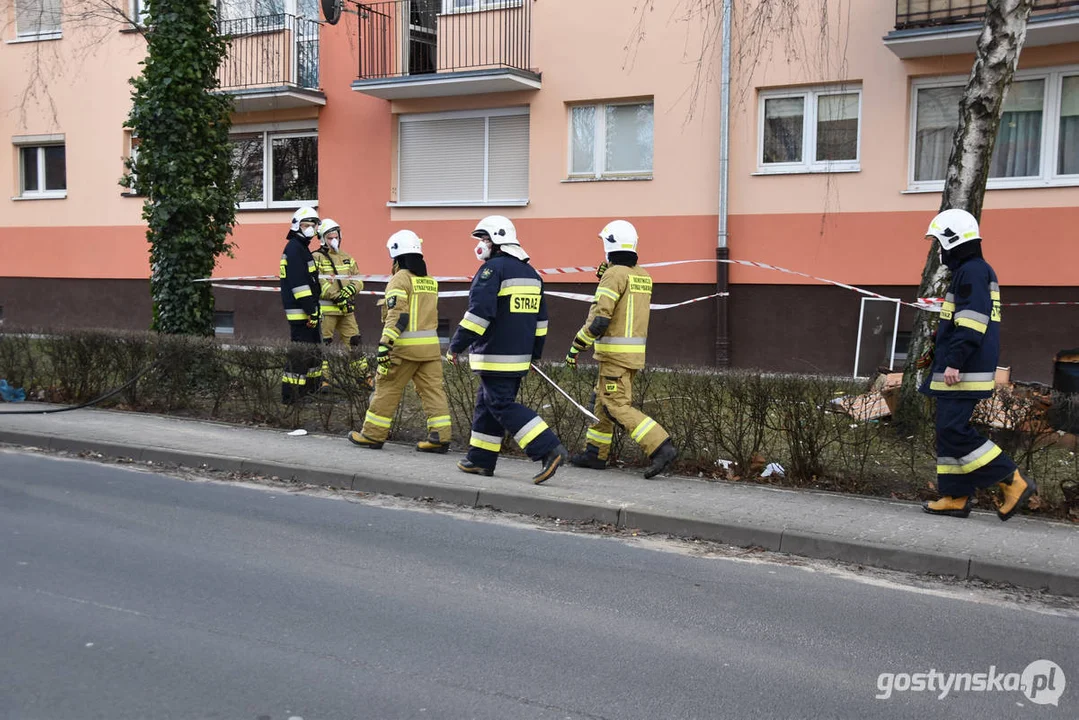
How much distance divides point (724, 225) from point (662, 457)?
8.23 meters

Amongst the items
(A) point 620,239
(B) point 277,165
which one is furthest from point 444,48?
(A) point 620,239

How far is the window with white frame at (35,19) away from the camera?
20.7m

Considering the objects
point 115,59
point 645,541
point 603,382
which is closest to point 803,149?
point 603,382

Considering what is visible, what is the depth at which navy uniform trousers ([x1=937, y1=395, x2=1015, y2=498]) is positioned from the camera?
6957 millimetres

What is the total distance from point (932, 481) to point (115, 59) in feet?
62.2

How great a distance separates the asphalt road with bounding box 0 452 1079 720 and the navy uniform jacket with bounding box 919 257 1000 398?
1818 millimetres

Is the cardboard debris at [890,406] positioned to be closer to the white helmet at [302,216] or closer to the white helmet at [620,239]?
the white helmet at [620,239]

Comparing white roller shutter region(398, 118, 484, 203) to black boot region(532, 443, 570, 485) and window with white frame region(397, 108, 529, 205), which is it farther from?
black boot region(532, 443, 570, 485)

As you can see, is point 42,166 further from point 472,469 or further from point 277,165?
point 472,469

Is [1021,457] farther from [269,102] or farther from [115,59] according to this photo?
[115,59]

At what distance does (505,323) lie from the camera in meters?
8.23

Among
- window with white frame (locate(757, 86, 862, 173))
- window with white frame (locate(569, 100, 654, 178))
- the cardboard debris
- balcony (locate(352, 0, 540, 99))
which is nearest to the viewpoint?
the cardboard debris

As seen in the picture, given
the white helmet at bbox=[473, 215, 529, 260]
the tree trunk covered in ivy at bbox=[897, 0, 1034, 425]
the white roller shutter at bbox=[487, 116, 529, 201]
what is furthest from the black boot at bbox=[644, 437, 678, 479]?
the white roller shutter at bbox=[487, 116, 529, 201]

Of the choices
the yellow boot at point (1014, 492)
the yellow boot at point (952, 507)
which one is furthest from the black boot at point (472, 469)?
the yellow boot at point (1014, 492)
